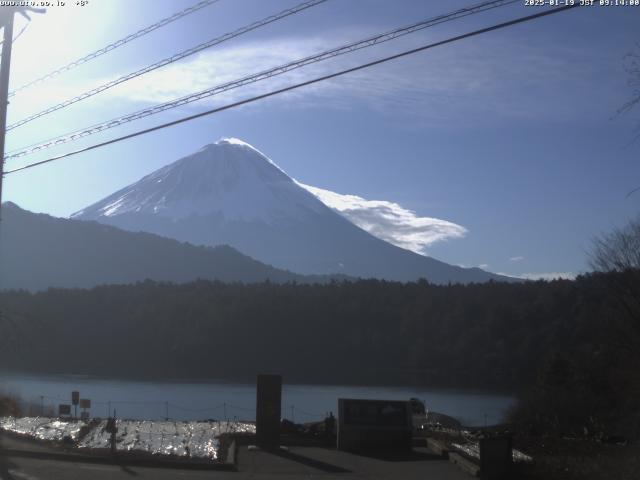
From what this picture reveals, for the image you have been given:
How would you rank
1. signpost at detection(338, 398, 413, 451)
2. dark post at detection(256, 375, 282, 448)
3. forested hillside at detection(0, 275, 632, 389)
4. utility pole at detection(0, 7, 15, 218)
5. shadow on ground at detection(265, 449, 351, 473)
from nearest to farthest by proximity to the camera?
shadow on ground at detection(265, 449, 351, 473) < utility pole at detection(0, 7, 15, 218) < dark post at detection(256, 375, 282, 448) < signpost at detection(338, 398, 413, 451) < forested hillside at detection(0, 275, 632, 389)

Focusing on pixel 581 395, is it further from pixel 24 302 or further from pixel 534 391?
pixel 24 302

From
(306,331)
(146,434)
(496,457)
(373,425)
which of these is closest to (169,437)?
(146,434)

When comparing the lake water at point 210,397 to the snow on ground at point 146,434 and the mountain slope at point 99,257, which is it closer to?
the snow on ground at point 146,434

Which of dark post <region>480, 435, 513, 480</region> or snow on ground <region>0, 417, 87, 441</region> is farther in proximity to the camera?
snow on ground <region>0, 417, 87, 441</region>

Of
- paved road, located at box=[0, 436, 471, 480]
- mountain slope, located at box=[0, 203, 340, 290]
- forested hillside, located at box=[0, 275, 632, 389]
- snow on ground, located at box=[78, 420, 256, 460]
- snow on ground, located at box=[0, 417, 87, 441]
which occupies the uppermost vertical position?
mountain slope, located at box=[0, 203, 340, 290]

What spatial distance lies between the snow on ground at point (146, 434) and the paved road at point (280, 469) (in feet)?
3.35

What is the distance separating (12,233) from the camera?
124 metres

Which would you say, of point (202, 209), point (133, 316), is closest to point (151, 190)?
point (202, 209)

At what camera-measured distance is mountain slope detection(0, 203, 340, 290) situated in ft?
382

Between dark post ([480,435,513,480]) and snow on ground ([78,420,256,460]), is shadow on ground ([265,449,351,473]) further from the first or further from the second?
dark post ([480,435,513,480])

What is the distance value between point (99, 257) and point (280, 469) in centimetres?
11423

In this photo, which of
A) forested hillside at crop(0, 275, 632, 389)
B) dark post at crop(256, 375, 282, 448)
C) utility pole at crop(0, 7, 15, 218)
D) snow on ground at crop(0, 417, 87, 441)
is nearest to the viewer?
utility pole at crop(0, 7, 15, 218)

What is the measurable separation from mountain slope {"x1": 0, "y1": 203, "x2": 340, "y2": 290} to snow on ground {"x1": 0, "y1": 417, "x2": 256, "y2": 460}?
93414 mm

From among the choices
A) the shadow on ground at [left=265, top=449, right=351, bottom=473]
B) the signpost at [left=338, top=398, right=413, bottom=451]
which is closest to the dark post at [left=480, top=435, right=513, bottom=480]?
the shadow on ground at [left=265, top=449, right=351, bottom=473]
